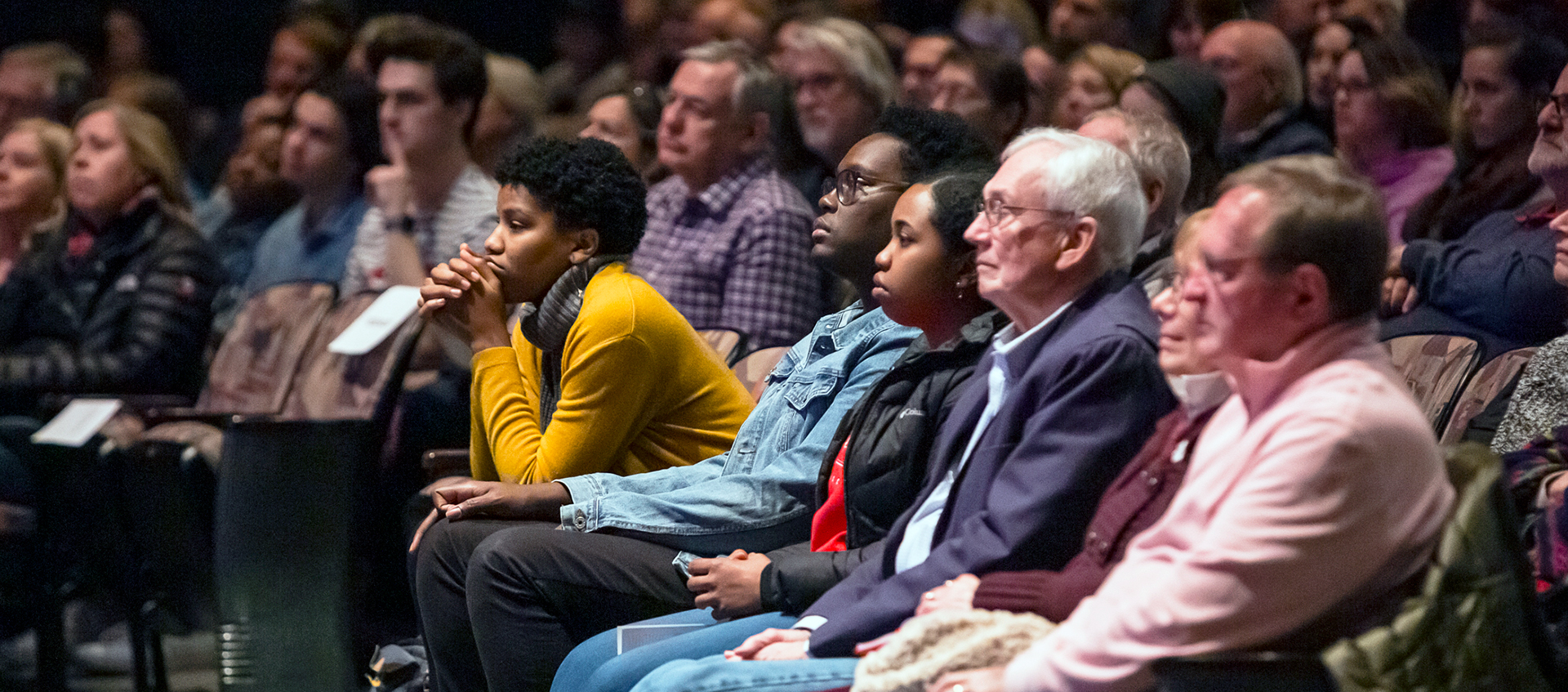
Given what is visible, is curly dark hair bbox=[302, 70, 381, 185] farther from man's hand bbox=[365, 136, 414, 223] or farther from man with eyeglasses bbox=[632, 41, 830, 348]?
man with eyeglasses bbox=[632, 41, 830, 348]

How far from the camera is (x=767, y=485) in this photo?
267cm

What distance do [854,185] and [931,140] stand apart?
0.18 meters

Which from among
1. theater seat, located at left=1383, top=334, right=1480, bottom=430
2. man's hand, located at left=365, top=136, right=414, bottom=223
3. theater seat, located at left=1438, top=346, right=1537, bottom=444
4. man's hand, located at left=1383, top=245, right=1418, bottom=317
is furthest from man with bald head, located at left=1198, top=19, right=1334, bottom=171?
man's hand, located at left=365, top=136, right=414, bottom=223

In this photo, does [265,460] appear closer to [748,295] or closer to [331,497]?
[331,497]

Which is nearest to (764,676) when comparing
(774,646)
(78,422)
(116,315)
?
(774,646)

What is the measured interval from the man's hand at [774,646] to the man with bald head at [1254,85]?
239 cm

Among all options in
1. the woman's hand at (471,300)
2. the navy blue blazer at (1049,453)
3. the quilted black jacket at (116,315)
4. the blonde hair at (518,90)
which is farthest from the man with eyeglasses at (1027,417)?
the blonde hair at (518,90)

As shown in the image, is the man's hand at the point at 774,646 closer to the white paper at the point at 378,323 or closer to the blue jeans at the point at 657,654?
the blue jeans at the point at 657,654

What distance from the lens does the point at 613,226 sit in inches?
118

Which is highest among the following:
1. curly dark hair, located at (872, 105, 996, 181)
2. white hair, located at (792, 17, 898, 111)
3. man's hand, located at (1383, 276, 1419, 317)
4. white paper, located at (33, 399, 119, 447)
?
curly dark hair, located at (872, 105, 996, 181)

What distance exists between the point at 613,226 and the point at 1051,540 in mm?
1273

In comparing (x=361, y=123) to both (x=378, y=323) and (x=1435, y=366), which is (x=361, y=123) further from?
(x=1435, y=366)

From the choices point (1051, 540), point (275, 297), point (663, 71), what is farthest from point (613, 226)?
point (663, 71)

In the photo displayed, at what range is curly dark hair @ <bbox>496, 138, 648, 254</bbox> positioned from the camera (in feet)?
9.65
